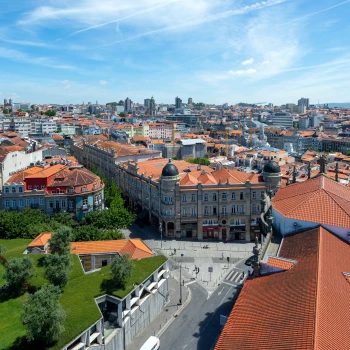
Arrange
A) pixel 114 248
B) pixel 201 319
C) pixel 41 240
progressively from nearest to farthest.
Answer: pixel 201 319 < pixel 114 248 < pixel 41 240

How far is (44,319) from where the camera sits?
2925 centimetres

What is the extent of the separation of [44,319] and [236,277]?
104 feet

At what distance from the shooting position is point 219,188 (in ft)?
219

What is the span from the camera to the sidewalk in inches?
1560

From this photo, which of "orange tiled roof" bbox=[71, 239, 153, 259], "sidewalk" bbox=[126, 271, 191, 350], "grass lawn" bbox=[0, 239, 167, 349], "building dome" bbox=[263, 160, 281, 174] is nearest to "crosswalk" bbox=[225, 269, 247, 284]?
"sidewalk" bbox=[126, 271, 191, 350]

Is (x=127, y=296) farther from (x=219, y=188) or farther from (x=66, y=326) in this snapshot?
(x=219, y=188)

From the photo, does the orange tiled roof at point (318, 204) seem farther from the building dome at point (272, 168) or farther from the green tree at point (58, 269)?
the green tree at point (58, 269)

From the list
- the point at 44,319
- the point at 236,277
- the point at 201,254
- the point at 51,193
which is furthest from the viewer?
the point at 51,193

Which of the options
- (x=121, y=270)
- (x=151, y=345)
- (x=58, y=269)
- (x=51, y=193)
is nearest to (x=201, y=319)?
(x=151, y=345)

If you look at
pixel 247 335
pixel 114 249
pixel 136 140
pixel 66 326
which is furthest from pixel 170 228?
pixel 136 140

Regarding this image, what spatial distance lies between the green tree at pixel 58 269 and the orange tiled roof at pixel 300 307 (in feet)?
66.0

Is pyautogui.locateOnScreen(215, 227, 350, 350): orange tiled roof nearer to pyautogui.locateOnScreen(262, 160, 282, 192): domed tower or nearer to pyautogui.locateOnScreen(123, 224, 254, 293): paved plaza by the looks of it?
pyautogui.locateOnScreen(123, 224, 254, 293): paved plaza

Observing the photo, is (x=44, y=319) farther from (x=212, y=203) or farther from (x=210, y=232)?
(x=210, y=232)

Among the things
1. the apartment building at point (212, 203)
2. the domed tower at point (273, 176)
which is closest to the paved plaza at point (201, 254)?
the apartment building at point (212, 203)
